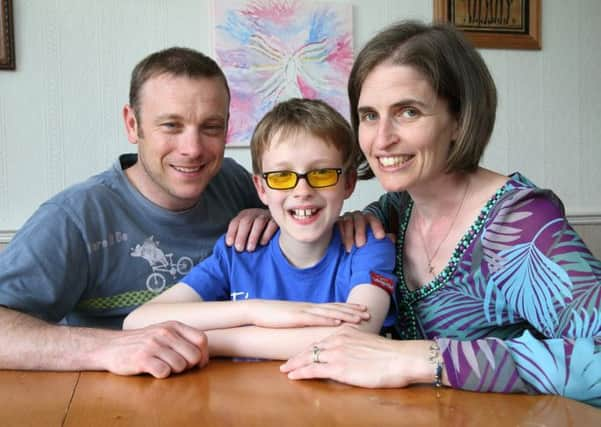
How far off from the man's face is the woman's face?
54cm

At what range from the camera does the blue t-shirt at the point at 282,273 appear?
1553 millimetres

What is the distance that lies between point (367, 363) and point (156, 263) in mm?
934

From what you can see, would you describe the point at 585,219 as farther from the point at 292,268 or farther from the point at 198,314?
the point at 198,314

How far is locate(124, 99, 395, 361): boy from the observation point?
4.36ft

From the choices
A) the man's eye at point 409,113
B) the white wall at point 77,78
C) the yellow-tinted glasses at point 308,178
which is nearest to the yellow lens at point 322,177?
the yellow-tinted glasses at point 308,178

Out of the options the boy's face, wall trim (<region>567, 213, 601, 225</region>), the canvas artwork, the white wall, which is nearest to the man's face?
the boy's face

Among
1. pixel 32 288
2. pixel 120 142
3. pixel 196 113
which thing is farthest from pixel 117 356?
pixel 120 142

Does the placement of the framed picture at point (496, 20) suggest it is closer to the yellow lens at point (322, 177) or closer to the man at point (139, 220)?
the man at point (139, 220)

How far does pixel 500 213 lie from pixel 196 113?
943 millimetres

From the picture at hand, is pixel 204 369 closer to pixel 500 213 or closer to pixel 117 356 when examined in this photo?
pixel 117 356

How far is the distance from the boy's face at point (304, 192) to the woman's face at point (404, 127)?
125 mm

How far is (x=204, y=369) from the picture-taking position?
1.20 metres

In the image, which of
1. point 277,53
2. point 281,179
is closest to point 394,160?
point 281,179

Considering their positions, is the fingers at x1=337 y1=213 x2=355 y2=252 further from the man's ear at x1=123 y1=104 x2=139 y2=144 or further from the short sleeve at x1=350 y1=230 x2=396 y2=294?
the man's ear at x1=123 y1=104 x2=139 y2=144
